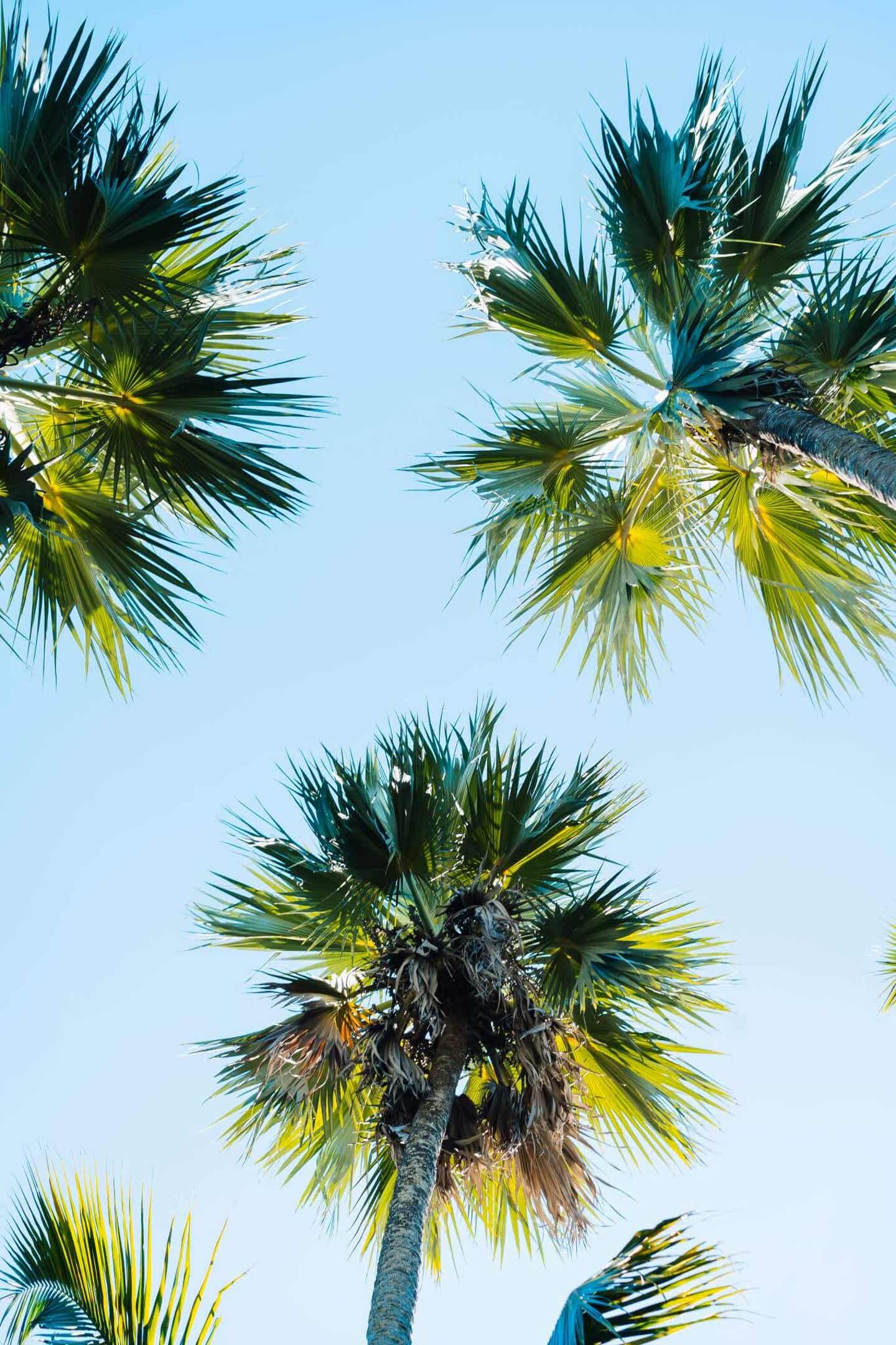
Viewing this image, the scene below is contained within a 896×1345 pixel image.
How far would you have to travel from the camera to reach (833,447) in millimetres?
5242

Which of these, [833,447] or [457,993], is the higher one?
[833,447]

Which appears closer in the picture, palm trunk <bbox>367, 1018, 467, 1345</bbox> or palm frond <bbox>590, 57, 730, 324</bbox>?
palm trunk <bbox>367, 1018, 467, 1345</bbox>

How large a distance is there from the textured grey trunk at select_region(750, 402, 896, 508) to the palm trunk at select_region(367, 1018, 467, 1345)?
116 inches

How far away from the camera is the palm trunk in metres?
4.53

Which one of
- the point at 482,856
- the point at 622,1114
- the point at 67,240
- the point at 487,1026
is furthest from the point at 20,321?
the point at 622,1114

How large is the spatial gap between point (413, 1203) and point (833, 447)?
3.52 m

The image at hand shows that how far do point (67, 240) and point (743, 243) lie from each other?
325cm

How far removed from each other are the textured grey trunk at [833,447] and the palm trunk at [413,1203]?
2.95 meters

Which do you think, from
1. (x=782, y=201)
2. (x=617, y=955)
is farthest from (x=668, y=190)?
(x=617, y=955)

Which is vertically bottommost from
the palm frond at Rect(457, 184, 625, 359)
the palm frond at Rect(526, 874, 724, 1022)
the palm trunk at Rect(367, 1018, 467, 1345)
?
the palm trunk at Rect(367, 1018, 467, 1345)

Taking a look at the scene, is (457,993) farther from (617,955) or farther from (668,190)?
(668,190)

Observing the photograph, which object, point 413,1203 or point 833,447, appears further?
point 833,447

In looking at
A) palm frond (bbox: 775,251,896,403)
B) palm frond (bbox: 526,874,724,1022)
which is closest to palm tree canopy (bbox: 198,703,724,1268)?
palm frond (bbox: 526,874,724,1022)

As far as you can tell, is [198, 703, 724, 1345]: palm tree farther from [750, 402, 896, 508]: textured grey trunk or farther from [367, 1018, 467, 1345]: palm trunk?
[750, 402, 896, 508]: textured grey trunk
